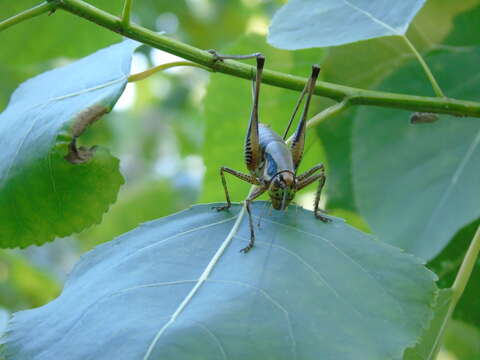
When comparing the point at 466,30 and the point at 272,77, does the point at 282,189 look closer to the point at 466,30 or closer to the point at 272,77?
the point at 272,77

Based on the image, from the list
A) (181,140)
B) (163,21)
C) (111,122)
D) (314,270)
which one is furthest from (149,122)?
(314,270)

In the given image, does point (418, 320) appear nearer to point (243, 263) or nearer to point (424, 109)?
point (243, 263)

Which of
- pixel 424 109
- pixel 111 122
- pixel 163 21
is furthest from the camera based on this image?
pixel 111 122

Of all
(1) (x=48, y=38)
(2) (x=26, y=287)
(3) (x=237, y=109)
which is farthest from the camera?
(2) (x=26, y=287)

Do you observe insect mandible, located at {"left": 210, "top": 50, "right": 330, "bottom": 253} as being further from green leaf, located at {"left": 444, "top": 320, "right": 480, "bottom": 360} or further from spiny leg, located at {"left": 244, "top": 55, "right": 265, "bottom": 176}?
green leaf, located at {"left": 444, "top": 320, "right": 480, "bottom": 360}

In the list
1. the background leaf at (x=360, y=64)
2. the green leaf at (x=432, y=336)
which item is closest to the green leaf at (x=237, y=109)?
the background leaf at (x=360, y=64)

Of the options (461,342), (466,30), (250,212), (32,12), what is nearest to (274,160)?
(250,212)

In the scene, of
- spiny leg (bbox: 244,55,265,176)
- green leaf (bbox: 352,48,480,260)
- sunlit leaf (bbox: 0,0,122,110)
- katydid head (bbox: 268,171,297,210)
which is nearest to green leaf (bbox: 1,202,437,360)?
katydid head (bbox: 268,171,297,210)
